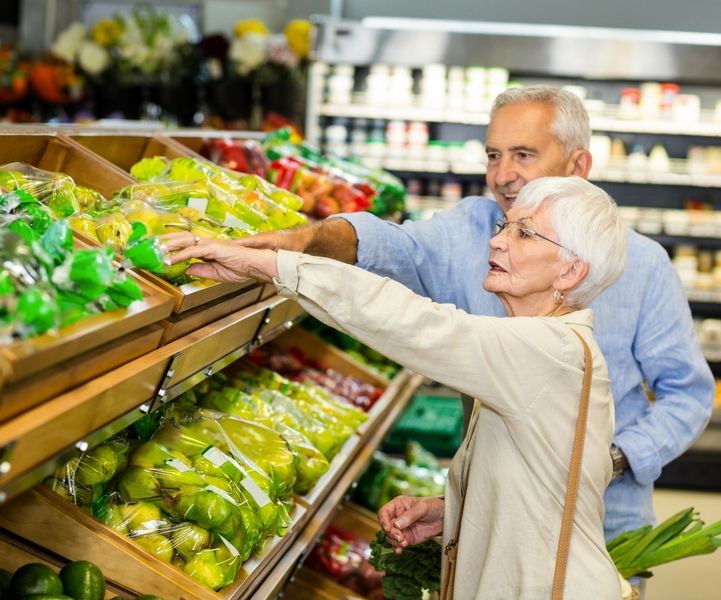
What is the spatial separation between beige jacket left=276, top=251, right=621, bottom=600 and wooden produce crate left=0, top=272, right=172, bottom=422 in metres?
0.23

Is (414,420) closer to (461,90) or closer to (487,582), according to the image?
(461,90)

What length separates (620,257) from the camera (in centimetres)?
193

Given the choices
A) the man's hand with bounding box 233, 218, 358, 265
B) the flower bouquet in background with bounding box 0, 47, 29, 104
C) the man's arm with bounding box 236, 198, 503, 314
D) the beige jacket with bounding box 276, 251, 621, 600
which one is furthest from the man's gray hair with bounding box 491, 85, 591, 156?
the flower bouquet in background with bounding box 0, 47, 29, 104

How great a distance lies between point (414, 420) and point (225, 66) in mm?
2887

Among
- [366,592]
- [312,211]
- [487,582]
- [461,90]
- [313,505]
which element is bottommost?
[366,592]

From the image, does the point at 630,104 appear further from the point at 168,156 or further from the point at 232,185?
the point at 232,185

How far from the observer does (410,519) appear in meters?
2.25

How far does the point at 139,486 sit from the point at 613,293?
1.30 m

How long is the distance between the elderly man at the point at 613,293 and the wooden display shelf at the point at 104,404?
0.61 meters

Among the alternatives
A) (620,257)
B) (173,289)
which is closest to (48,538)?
(173,289)

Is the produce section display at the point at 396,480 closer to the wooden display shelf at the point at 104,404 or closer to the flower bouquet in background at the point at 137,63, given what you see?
the wooden display shelf at the point at 104,404

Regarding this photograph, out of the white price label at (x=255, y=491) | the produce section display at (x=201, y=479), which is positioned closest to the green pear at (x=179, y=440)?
the produce section display at (x=201, y=479)

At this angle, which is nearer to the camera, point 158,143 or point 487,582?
point 487,582

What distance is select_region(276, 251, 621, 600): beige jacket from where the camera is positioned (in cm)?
166
